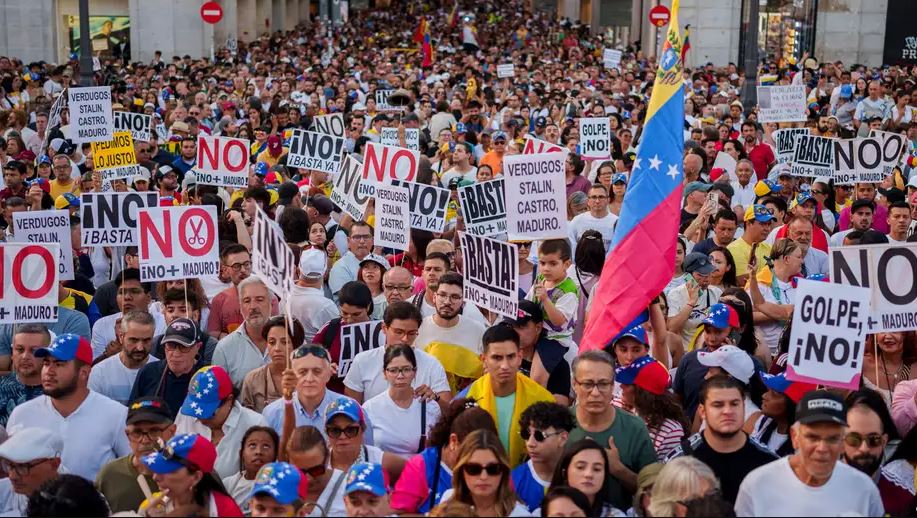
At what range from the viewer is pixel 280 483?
6.21m

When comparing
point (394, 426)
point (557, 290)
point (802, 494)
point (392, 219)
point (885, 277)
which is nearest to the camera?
point (802, 494)

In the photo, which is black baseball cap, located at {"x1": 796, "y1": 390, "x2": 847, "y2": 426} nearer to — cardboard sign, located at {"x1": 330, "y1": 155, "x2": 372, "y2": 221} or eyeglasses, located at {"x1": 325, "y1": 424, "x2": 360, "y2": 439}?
eyeglasses, located at {"x1": 325, "y1": 424, "x2": 360, "y2": 439}

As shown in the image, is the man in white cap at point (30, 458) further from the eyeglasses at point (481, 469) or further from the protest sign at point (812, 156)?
the protest sign at point (812, 156)

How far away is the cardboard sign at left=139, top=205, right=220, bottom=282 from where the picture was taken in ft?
34.1

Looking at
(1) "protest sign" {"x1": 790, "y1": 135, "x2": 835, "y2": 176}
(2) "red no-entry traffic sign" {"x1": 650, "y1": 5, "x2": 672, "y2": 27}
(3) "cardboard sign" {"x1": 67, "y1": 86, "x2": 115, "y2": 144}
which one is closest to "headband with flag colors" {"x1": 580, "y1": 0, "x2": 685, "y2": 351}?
(1) "protest sign" {"x1": 790, "y1": 135, "x2": 835, "y2": 176}

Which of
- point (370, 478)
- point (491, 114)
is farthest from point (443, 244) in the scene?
point (491, 114)

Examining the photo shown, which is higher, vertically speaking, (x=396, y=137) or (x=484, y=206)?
(x=396, y=137)

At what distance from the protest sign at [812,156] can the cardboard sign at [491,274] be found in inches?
295

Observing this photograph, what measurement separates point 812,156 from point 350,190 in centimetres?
588

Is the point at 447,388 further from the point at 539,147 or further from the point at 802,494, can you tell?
the point at 539,147

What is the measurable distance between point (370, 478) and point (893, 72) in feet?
101

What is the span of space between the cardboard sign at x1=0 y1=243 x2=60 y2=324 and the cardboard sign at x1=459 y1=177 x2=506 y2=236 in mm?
3938

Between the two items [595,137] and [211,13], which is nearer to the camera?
[595,137]

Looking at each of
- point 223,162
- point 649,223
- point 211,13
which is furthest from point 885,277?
point 211,13
